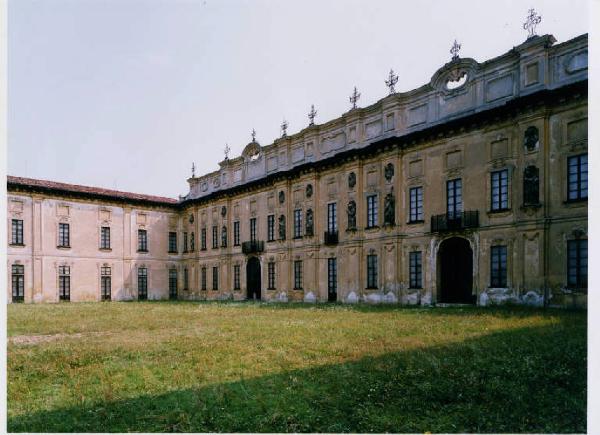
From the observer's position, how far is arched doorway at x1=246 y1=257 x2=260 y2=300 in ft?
105

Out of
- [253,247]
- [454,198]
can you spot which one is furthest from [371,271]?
[253,247]

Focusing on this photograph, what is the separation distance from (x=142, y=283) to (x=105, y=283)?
9.96 ft

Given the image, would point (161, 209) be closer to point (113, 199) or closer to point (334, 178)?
point (113, 199)

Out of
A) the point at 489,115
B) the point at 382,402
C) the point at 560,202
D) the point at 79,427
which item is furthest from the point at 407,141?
the point at 79,427

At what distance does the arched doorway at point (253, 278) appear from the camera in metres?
32.2

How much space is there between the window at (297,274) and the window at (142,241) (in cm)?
1614

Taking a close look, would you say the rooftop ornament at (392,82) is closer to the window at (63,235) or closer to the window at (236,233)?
the window at (236,233)

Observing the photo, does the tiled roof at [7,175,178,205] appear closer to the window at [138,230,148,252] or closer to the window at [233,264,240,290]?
the window at [138,230,148,252]

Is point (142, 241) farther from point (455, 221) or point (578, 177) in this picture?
point (578, 177)

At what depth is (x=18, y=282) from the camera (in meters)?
32.0

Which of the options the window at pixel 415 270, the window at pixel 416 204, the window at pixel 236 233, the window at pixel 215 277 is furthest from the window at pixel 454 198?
the window at pixel 215 277

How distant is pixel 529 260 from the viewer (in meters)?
17.8

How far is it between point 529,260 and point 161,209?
3037 cm

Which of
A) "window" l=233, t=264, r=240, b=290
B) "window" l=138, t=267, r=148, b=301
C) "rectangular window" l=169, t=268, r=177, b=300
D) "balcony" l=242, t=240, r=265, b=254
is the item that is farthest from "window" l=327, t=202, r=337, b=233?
"window" l=138, t=267, r=148, b=301
